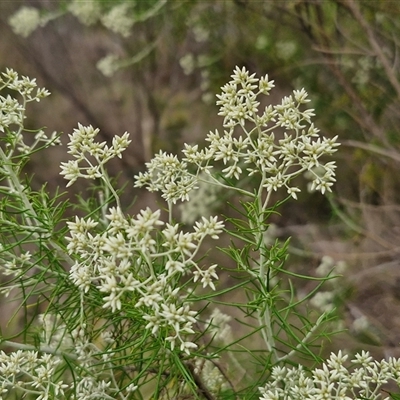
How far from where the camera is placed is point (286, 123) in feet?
2.77

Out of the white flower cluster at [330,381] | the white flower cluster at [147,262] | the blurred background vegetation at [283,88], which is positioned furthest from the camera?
the blurred background vegetation at [283,88]

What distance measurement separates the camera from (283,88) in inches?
152

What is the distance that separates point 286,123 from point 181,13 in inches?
119

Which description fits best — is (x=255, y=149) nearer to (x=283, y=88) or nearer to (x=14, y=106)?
(x=14, y=106)

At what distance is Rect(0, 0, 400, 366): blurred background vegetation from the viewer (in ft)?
8.08

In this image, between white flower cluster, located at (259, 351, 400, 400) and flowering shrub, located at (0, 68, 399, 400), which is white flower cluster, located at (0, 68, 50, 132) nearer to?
flowering shrub, located at (0, 68, 399, 400)

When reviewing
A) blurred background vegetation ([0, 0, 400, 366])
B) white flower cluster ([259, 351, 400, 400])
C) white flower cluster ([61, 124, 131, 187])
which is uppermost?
blurred background vegetation ([0, 0, 400, 366])

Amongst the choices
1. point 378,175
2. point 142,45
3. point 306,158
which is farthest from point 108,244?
point 142,45

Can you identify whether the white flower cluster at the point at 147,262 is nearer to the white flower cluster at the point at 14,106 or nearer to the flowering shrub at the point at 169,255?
the flowering shrub at the point at 169,255

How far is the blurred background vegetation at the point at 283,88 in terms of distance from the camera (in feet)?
8.08

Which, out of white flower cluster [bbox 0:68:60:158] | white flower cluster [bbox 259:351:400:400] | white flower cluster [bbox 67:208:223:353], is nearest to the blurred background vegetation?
white flower cluster [bbox 0:68:60:158]

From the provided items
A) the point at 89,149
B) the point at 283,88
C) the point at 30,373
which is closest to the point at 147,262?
the point at 89,149

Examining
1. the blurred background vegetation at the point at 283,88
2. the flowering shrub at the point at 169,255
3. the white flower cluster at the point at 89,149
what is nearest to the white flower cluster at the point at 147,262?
the flowering shrub at the point at 169,255

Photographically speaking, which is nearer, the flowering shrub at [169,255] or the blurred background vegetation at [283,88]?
the flowering shrub at [169,255]
